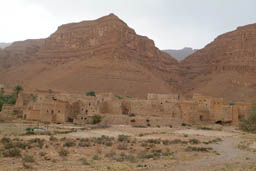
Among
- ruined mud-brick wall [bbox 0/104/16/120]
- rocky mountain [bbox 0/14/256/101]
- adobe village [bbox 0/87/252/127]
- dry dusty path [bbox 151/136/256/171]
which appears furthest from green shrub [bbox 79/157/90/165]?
rocky mountain [bbox 0/14/256/101]

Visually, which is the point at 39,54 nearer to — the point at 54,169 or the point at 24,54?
the point at 24,54

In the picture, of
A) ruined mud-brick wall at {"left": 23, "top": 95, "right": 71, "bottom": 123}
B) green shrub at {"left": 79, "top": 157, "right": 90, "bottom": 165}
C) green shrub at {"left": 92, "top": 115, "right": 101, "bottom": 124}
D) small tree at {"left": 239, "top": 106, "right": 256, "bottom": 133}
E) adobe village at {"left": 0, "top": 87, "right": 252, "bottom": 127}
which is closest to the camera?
green shrub at {"left": 79, "top": 157, "right": 90, "bottom": 165}

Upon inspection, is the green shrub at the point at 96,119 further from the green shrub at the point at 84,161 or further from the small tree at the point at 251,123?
the green shrub at the point at 84,161

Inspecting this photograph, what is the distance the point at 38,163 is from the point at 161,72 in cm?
9346

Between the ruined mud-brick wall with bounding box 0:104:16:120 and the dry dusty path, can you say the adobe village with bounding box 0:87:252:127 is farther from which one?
the dry dusty path

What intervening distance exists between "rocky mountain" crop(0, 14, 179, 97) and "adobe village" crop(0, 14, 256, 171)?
0.37 meters

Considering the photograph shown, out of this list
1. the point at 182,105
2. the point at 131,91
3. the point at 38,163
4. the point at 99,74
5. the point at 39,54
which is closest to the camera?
the point at 38,163

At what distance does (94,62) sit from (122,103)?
154ft

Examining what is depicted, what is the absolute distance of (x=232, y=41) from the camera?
108688 millimetres

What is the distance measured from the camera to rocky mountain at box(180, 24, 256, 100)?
86012 mm

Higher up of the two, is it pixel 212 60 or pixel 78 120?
pixel 212 60

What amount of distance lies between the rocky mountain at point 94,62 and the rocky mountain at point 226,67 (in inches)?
283

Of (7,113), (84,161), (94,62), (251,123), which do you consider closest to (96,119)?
(7,113)

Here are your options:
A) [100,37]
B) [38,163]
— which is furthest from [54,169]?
[100,37]
